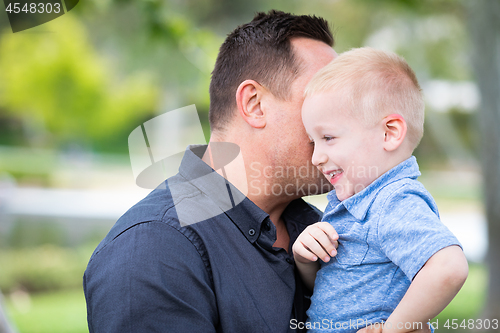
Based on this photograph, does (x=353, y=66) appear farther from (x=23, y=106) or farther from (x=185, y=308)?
(x=23, y=106)

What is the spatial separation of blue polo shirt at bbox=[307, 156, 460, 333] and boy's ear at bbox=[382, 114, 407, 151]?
0.23 ft

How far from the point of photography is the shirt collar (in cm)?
141

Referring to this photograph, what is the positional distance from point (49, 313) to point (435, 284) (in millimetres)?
6755

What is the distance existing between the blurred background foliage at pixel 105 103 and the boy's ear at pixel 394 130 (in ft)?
12.1

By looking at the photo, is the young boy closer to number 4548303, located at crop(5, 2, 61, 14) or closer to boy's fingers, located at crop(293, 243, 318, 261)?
boy's fingers, located at crop(293, 243, 318, 261)

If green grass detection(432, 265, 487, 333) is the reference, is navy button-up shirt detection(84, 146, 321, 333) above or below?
above

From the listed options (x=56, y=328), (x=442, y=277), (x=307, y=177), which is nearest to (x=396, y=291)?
(x=442, y=277)

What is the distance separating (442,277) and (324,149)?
55cm

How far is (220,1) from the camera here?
55.0ft

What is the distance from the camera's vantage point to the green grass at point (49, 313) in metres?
6.14

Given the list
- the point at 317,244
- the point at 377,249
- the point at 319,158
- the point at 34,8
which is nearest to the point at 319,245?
the point at 317,244

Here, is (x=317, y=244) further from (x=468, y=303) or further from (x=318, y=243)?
(x=468, y=303)

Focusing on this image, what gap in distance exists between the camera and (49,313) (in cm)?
670

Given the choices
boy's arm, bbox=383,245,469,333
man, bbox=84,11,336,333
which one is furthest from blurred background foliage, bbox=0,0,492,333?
boy's arm, bbox=383,245,469,333
